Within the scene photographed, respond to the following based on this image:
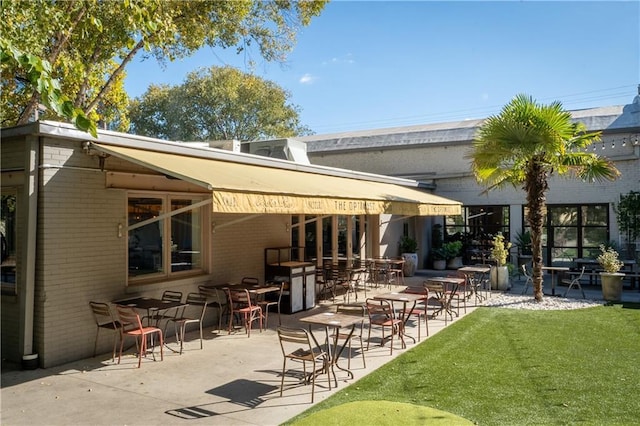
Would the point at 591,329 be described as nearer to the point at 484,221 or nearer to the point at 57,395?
the point at 57,395

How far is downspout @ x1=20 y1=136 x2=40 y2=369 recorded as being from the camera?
8070 mm

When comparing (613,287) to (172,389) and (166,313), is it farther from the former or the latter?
(172,389)

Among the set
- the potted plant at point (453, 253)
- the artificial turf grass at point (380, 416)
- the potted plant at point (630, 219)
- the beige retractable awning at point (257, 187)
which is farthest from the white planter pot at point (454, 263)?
the artificial turf grass at point (380, 416)

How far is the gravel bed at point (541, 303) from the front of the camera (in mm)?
13466

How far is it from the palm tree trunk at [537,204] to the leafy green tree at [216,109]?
1126 inches

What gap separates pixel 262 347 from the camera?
31.1 feet

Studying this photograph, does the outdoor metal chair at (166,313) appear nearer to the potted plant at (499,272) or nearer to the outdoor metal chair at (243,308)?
the outdoor metal chair at (243,308)

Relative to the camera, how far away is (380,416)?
5.84 m

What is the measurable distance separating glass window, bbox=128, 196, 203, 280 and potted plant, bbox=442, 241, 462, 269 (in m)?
13.0

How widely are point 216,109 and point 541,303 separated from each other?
3195cm

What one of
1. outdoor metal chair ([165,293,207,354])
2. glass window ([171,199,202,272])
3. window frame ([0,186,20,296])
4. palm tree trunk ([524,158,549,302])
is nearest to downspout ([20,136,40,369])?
window frame ([0,186,20,296])

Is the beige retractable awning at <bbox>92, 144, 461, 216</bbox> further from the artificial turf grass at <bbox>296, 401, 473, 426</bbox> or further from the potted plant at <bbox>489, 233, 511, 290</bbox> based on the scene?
the potted plant at <bbox>489, 233, 511, 290</bbox>

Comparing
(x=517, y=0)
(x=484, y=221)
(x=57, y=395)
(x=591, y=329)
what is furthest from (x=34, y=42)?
(x=484, y=221)

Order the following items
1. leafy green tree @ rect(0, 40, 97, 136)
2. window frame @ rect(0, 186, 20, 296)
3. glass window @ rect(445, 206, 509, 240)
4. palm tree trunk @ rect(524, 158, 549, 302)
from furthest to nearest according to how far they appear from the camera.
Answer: glass window @ rect(445, 206, 509, 240) → palm tree trunk @ rect(524, 158, 549, 302) → window frame @ rect(0, 186, 20, 296) → leafy green tree @ rect(0, 40, 97, 136)
